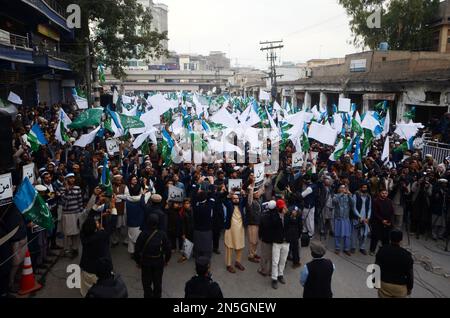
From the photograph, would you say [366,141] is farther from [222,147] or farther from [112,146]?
[112,146]

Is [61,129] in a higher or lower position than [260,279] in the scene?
higher

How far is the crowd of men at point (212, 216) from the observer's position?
503 centimetres

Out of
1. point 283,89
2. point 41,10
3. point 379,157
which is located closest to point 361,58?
point 283,89

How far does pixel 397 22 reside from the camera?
3061 cm

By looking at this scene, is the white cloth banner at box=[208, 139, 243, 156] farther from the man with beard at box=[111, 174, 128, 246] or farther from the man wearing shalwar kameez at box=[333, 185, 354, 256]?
the man wearing shalwar kameez at box=[333, 185, 354, 256]

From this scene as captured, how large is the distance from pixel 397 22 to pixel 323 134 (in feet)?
86.2

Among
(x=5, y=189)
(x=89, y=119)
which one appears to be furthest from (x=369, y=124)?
(x=5, y=189)

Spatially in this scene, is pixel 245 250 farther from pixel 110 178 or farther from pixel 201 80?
pixel 201 80

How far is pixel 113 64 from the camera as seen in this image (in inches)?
1056

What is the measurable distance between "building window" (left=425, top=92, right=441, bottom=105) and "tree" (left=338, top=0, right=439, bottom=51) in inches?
572

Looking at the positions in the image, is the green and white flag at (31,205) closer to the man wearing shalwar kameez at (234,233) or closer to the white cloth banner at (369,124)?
the man wearing shalwar kameez at (234,233)

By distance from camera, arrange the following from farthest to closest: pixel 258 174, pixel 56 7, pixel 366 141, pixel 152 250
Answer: pixel 56 7 → pixel 366 141 → pixel 258 174 → pixel 152 250

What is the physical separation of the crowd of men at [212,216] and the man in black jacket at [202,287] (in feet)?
0.04

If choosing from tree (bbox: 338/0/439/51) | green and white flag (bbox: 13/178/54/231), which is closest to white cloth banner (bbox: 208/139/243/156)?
green and white flag (bbox: 13/178/54/231)
